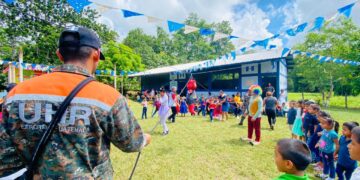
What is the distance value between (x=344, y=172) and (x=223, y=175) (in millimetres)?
2087

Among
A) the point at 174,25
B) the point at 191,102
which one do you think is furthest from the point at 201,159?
the point at 191,102

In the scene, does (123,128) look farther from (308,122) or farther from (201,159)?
(308,122)

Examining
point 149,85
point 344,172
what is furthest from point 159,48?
point 344,172

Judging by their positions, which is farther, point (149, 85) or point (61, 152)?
point (149, 85)

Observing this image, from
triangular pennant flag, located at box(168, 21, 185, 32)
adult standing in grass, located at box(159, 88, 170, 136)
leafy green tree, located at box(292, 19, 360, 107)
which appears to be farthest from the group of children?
leafy green tree, located at box(292, 19, 360, 107)

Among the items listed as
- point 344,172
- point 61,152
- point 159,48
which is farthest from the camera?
point 159,48

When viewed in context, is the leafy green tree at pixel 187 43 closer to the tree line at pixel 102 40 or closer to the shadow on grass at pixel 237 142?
the tree line at pixel 102 40

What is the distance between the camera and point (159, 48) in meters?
52.9

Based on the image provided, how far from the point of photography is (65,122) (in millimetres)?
1204

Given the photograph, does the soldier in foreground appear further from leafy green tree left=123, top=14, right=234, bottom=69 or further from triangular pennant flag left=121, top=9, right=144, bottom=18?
leafy green tree left=123, top=14, right=234, bottom=69

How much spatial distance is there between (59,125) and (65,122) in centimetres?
4

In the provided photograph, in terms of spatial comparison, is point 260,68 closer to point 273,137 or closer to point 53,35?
point 273,137

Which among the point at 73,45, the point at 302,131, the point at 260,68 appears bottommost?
the point at 302,131

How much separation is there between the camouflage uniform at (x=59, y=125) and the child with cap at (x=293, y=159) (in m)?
1.65
